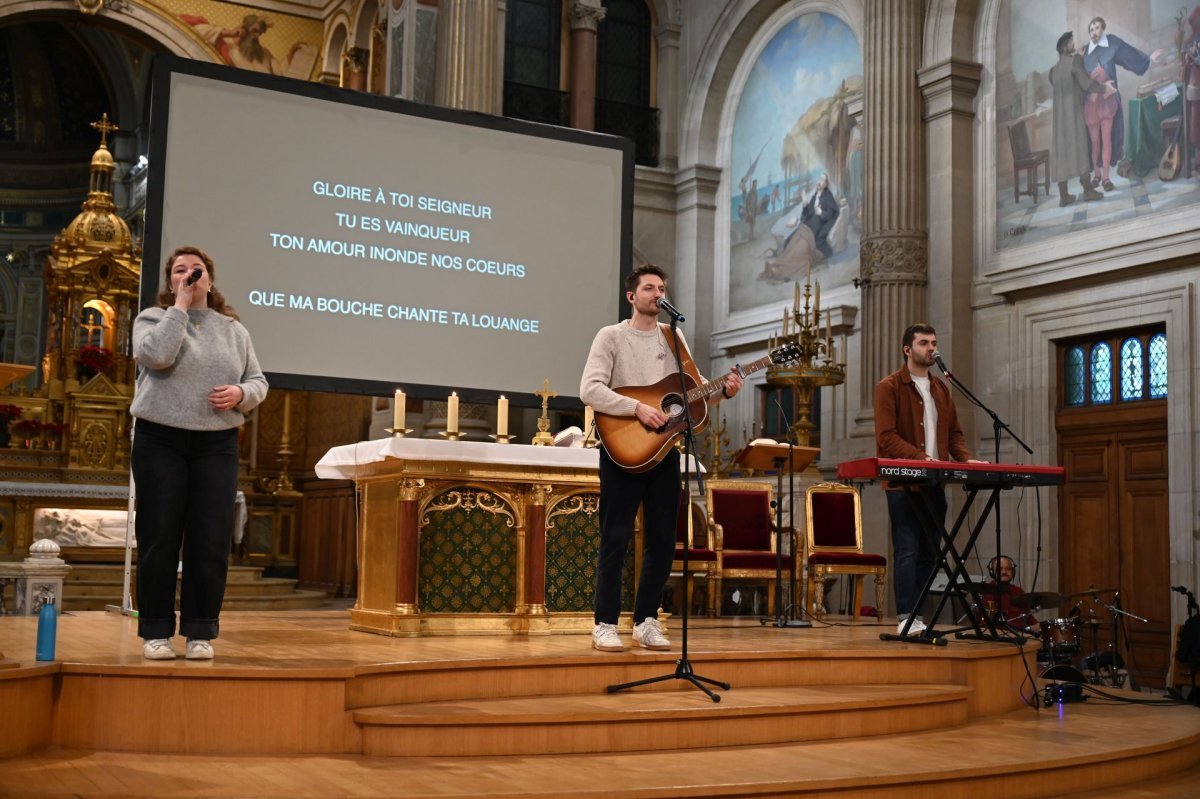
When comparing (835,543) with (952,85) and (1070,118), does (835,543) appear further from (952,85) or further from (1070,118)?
(952,85)

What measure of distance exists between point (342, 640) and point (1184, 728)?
12.1 ft

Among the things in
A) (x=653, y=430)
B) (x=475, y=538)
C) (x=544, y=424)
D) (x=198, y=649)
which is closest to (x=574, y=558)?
(x=475, y=538)

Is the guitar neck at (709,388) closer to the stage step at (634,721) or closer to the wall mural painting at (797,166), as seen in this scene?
the stage step at (634,721)

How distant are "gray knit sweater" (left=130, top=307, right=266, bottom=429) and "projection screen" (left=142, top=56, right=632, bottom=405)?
9.32ft

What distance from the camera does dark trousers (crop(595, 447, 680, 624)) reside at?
5176mm

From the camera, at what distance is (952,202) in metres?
12.1

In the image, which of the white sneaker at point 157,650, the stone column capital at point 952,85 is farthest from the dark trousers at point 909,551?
the stone column capital at point 952,85

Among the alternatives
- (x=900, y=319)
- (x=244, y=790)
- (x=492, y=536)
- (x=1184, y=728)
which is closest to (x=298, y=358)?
(x=492, y=536)

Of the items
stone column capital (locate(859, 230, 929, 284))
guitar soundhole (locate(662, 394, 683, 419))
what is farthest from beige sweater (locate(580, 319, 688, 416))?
stone column capital (locate(859, 230, 929, 284))

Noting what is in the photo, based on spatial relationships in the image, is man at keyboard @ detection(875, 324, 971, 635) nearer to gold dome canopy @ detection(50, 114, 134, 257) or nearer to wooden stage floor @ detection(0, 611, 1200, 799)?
wooden stage floor @ detection(0, 611, 1200, 799)

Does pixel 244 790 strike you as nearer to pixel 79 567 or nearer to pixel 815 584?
pixel 815 584

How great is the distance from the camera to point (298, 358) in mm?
7832

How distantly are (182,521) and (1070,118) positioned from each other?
9.29 meters

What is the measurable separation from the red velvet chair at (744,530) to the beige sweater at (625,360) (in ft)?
12.3
